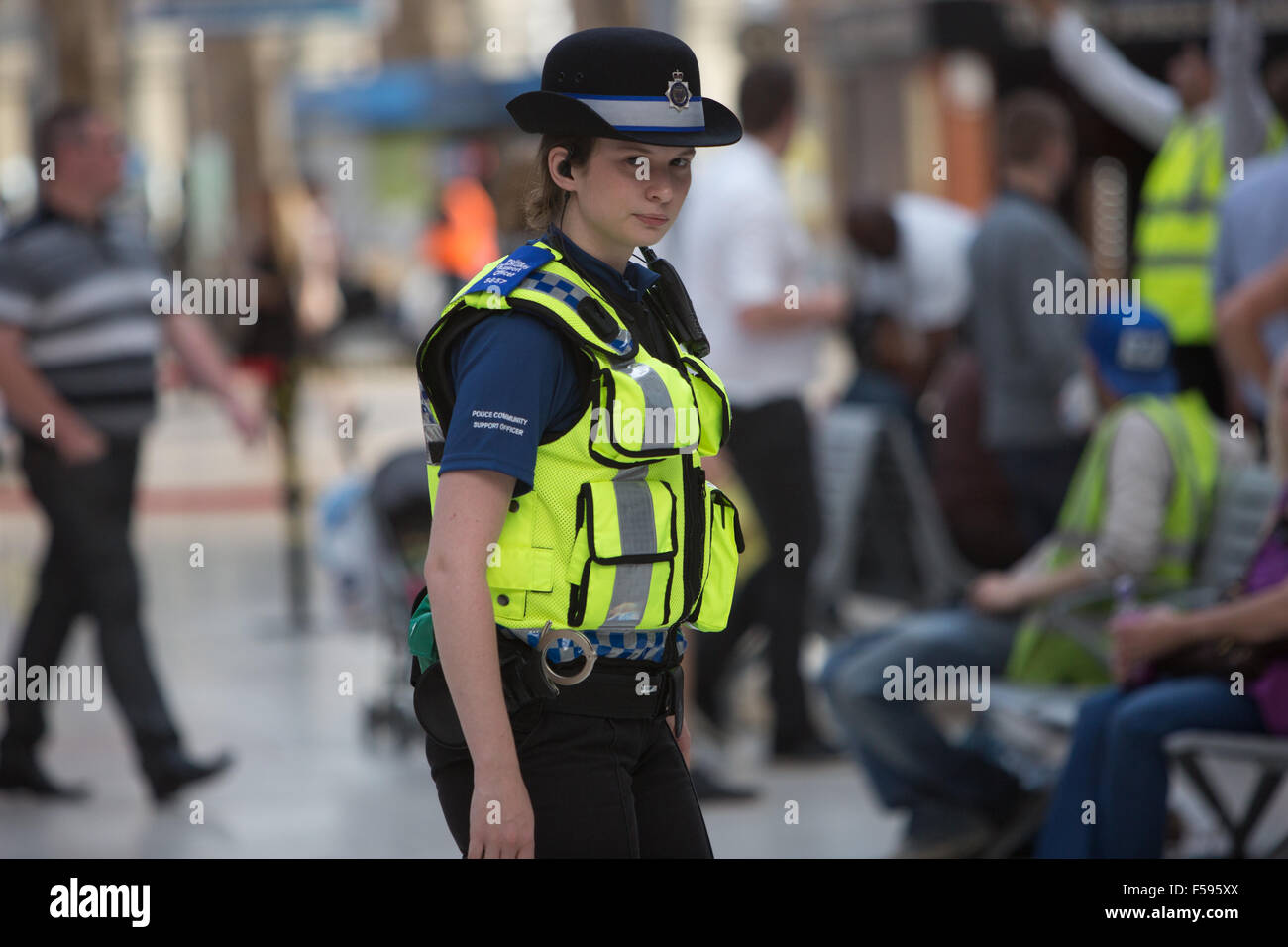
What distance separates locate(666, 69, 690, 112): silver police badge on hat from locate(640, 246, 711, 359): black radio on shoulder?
0.83 ft

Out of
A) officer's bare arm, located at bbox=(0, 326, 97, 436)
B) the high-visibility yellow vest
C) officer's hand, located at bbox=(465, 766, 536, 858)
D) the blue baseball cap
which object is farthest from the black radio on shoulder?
the high-visibility yellow vest

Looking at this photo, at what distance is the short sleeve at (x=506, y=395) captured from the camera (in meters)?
2.28

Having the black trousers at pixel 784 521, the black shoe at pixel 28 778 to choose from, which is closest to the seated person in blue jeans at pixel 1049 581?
the black trousers at pixel 784 521

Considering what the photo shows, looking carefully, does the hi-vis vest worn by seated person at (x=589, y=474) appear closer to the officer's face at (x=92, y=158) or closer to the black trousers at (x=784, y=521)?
the black trousers at (x=784, y=521)

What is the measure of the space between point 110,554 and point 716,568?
12.8 ft

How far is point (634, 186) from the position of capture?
7.94 ft

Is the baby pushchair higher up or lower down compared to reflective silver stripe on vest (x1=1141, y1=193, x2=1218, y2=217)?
lower down

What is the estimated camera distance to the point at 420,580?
Result: 244 inches

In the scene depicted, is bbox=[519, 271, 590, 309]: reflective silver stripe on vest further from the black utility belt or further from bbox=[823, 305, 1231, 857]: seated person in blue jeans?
A: bbox=[823, 305, 1231, 857]: seated person in blue jeans

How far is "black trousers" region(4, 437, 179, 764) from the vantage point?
19.6 ft

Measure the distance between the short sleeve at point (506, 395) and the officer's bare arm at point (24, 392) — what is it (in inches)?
152

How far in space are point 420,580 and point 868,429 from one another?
1.76m

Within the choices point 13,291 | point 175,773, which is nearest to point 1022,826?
point 175,773

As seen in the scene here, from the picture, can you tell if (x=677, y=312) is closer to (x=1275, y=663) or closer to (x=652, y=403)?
(x=652, y=403)
